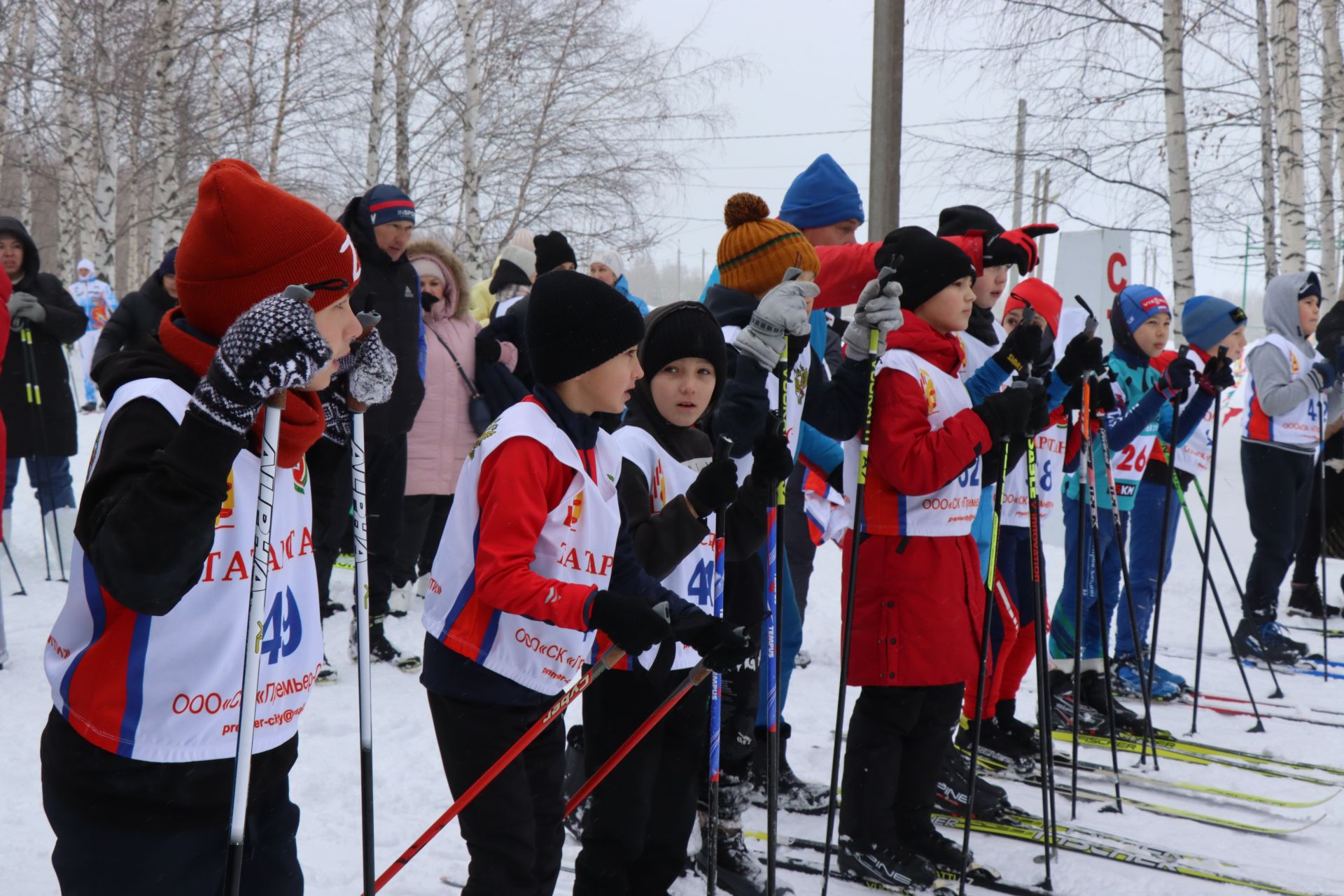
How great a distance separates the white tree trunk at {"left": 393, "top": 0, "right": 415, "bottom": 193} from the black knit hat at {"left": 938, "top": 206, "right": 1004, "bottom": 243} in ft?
43.6

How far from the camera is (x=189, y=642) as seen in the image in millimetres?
1771

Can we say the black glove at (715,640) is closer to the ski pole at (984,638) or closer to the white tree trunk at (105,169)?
the ski pole at (984,638)

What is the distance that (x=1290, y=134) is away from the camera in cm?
1066

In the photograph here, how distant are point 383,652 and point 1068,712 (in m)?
3.32

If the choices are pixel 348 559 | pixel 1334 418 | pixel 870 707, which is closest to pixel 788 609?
pixel 870 707

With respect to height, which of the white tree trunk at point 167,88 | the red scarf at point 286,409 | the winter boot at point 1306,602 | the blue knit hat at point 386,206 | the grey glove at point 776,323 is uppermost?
the white tree trunk at point 167,88

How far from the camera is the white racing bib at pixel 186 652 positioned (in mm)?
1715

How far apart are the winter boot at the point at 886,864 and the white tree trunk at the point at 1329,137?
1071 centimetres

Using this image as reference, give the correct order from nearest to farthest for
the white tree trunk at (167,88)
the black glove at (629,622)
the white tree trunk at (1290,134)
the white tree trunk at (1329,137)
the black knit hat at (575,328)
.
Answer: the black glove at (629,622), the black knit hat at (575,328), the white tree trunk at (1290,134), the white tree trunk at (1329,137), the white tree trunk at (167,88)

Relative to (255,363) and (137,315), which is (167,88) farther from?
(255,363)

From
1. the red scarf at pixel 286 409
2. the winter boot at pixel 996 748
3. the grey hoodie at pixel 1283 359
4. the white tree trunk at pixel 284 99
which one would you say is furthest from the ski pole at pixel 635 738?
the white tree trunk at pixel 284 99

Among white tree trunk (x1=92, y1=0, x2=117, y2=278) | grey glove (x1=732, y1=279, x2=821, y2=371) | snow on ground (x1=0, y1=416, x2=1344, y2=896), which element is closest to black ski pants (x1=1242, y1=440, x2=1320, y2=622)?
snow on ground (x1=0, y1=416, x2=1344, y2=896)

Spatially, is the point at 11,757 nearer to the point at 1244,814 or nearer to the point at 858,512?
the point at 858,512

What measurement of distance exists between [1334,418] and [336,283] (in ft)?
25.2
